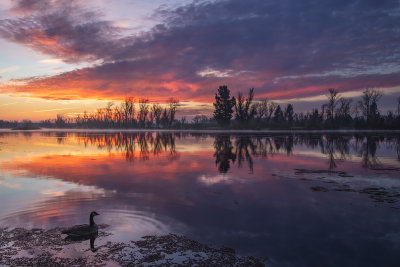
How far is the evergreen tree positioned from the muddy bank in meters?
103

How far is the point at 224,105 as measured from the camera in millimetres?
110250

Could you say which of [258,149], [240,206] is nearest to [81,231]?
[240,206]

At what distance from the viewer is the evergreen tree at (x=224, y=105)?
110m

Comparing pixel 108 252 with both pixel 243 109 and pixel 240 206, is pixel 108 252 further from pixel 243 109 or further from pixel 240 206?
→ pixel 243 109

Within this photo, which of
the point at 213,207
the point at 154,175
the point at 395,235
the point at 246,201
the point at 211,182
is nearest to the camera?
the point at 395,235

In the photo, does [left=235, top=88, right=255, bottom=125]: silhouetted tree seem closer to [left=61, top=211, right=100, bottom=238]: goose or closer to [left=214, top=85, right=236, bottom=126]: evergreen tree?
[left=214, top=85, right=236, bottom=126]: evergreen tree

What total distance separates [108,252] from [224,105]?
104 meters

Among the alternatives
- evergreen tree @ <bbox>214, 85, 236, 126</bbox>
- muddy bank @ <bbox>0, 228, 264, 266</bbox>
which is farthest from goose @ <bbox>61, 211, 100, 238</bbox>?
evergreen tree @ <bbox>214, 85, 236, 126</bbox>

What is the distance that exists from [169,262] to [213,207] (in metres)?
4.58

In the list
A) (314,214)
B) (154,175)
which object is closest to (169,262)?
(314,214)

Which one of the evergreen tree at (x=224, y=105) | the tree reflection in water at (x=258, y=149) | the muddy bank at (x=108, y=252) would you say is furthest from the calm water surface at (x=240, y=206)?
the evergreen tree at (x=224, y=105)

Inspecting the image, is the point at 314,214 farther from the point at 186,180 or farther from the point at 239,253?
the point at 186,180

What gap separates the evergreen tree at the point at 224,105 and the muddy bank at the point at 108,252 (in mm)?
102883

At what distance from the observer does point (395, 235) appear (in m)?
8.73
